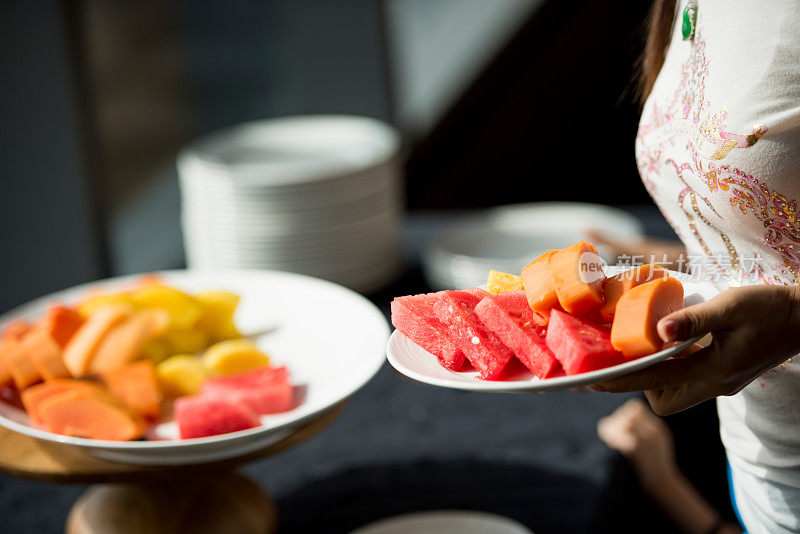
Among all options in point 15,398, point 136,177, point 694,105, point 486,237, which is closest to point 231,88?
point 136,177

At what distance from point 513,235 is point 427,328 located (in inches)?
44.4

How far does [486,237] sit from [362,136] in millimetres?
359

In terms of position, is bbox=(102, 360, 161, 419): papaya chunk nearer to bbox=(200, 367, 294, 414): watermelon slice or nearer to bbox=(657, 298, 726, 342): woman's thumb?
bbox=(200, 367, 294, 414): watermelon slice

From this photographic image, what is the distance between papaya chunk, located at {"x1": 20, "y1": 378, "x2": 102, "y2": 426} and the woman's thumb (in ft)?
2.34

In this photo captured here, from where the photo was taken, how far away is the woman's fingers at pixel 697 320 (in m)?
0.68

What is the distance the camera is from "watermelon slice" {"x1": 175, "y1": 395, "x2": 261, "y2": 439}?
999 mm

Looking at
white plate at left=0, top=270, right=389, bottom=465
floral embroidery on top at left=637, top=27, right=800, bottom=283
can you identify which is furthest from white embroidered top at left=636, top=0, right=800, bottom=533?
white plate at left=0, top=270, right=389, bottom=465

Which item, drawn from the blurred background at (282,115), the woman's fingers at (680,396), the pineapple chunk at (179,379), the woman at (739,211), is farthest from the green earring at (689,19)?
the pineapple chunk at (179,379)

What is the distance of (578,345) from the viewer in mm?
688

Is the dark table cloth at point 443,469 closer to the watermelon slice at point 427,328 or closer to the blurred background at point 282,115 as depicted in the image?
the blurred background at point 282,115

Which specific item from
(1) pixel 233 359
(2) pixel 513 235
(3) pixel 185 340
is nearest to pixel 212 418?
(1) pixel 233 359

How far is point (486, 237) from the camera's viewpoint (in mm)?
1896

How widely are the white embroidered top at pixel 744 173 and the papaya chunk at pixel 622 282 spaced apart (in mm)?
106

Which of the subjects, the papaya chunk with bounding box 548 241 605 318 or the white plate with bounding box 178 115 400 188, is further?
the white plate with bounding box 178 115 400 188
